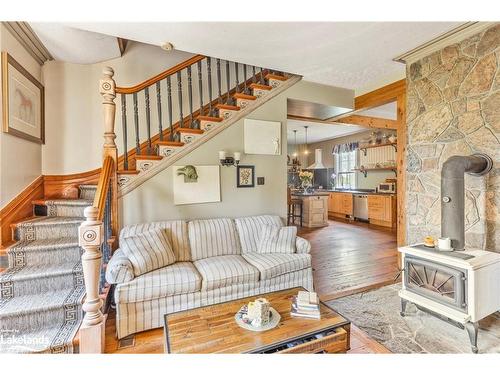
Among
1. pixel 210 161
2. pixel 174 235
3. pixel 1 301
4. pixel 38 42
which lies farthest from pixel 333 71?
pixel 1 301

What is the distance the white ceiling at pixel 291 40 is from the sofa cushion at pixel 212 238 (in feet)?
6.60

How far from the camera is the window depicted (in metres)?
7.99

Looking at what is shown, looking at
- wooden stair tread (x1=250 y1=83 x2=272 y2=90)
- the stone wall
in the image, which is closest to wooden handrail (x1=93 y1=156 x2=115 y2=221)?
wooden stair tread (x1=250 y1=83 x2=272 y2=90)

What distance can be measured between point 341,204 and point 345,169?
55.8 inches

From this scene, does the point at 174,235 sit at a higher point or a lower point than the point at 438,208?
lower

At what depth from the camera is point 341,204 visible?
7.60m

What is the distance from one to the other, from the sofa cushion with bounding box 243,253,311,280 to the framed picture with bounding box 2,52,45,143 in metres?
2.75

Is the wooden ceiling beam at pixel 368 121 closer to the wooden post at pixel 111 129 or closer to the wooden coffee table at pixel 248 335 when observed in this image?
the wooden post at pixel 111 129

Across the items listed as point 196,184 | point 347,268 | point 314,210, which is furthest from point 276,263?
point 314,210

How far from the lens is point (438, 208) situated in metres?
2.73

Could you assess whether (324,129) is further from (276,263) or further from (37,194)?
(37,194)

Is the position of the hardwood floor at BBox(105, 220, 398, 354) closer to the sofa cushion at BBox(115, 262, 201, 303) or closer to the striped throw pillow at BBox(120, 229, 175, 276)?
the sofa cushion at BBox(115, 262, 201, 303)
